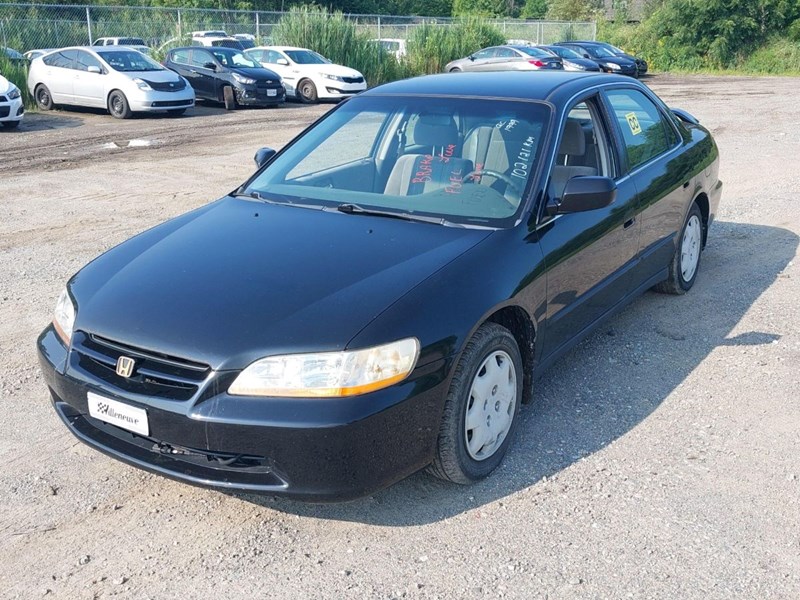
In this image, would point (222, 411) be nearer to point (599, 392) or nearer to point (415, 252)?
point (415, 252)

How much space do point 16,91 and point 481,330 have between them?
625 inches

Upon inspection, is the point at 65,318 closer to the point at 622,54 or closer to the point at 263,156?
the point at 263,156

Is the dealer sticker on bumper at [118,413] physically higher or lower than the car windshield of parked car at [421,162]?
lower

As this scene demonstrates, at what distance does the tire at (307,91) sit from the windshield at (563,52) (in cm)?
1111

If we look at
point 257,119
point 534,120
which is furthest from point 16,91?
point 534,120

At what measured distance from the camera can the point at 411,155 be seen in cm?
471

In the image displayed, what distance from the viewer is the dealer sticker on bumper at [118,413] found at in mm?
3365

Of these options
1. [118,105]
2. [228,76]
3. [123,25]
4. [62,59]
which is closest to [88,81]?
[118,105]

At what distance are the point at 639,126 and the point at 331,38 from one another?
23606 millimetres

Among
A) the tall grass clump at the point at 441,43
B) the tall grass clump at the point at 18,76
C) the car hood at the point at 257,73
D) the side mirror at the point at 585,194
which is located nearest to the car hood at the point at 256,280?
the side mirror at the point at 585,194

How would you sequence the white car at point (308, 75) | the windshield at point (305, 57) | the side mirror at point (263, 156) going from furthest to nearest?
the windshield at point (305, 57), the white car at point (308, 75), the side mirror at point (263, 156)

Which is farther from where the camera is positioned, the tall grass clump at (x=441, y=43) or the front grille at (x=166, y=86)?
the tall grass clump at (x=441, y=43)

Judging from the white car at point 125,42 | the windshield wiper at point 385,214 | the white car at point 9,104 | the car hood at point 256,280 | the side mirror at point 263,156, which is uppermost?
the side mirror at point 263,156

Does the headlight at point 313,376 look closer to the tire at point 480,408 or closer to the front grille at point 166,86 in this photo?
the tire at point 480,408
